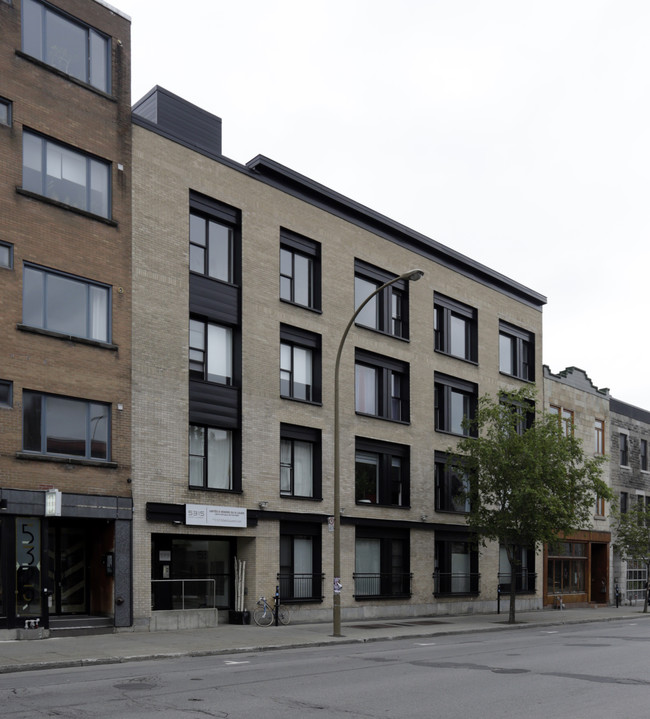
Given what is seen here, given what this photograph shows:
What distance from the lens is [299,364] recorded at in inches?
1237

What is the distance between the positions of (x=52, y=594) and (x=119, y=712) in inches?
511

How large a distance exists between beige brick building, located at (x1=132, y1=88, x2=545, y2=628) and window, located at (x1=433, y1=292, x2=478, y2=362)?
0.37 ft

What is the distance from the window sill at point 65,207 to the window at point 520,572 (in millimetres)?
24384

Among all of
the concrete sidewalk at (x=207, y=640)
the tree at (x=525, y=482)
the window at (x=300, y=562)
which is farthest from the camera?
the tree at (x=525, y=482)

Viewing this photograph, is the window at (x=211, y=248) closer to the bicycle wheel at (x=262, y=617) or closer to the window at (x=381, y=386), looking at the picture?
the window at (x=381, y=386)

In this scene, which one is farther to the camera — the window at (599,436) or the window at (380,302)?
the window at (599,436)

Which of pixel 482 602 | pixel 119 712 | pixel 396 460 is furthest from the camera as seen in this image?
pixel 482 602

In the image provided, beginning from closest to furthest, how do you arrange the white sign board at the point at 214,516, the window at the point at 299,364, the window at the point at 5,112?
the window at the point at 5,112 < the white sign board at the point at 214,516 < the window at the point at 299,364

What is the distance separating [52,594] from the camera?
23.8 meters

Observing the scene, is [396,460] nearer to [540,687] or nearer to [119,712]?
[540,687]

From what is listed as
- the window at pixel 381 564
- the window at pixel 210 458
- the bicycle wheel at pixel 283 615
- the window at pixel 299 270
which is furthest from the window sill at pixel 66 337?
the window at pixel 381 564

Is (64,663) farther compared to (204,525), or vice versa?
(204,525)

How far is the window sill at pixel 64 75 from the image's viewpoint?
76.7 ft

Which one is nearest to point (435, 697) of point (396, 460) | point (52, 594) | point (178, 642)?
point (178, 642)
